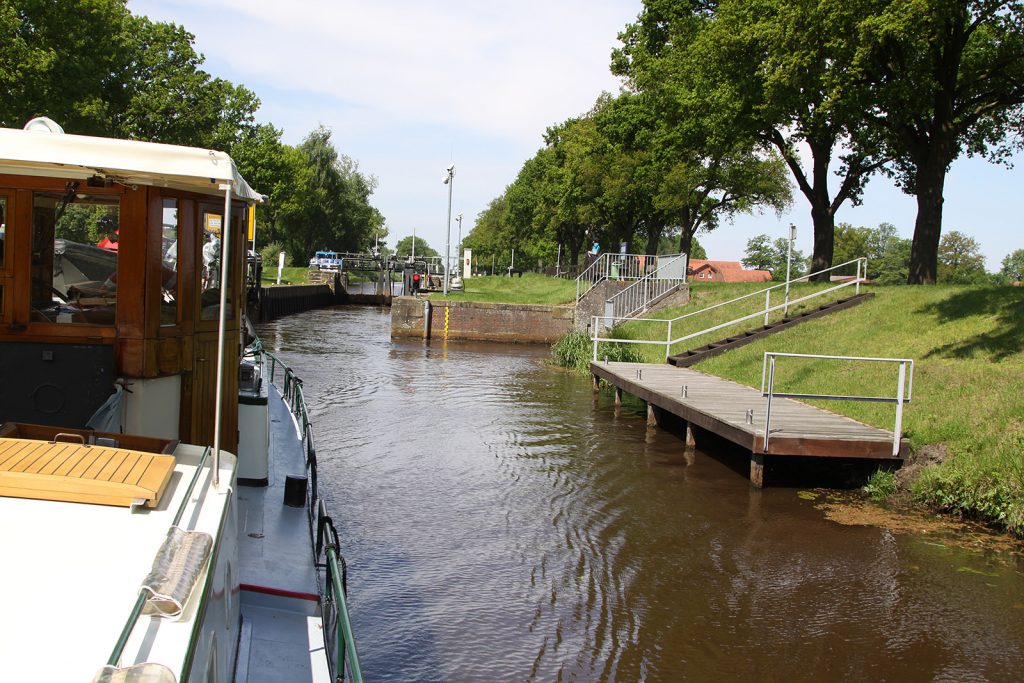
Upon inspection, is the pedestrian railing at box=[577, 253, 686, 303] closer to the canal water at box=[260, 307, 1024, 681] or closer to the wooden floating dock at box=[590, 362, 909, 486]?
the wooden floating dock at box=[590, 362, 909, 486]

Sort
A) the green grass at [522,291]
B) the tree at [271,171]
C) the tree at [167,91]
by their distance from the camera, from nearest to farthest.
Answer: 1. the green grass at [522,291]
2. the tree at [167,91]
3. the tree at [271,171]

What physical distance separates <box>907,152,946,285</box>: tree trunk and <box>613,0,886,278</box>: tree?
8.04ft

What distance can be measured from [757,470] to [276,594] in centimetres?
839

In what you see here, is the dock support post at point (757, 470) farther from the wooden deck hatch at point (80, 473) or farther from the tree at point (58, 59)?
the tree at point (58, 59)

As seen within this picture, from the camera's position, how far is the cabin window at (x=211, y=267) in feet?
19.6

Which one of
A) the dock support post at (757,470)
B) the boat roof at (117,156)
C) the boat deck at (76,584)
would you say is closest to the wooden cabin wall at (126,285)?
the boat roof at (117,156)

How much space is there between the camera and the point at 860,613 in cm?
827

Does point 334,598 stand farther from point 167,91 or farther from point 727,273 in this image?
point 727,273

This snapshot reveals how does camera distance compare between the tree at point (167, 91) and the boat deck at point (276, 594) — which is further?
the tree at point (167, 91)

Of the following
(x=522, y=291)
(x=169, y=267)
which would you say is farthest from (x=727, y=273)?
(x=169, y=267)

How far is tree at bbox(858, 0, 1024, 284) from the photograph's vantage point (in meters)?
19.2

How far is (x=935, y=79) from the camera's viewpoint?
858 inches

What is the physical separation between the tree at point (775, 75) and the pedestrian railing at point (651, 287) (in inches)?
185

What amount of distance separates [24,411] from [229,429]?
5.20ft
